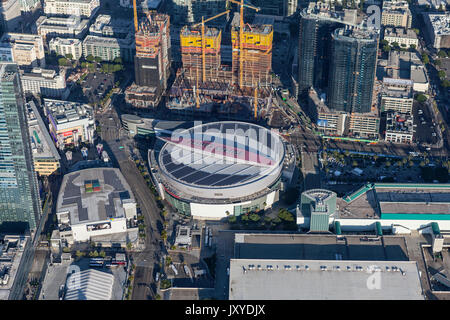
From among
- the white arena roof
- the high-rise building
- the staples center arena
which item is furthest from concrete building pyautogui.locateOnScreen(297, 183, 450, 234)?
the high-rise building

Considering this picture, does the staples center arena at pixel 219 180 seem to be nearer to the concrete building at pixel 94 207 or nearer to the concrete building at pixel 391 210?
the concrete building at pixel 94 207

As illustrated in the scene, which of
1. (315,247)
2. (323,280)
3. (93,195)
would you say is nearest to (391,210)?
(315,247)

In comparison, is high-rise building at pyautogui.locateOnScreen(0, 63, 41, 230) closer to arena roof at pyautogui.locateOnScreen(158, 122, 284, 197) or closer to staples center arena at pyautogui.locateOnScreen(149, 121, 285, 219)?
staples center arena at pyautogui.locateOnScreen(149, 121, 285, 219)

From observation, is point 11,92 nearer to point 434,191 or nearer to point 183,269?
point 183,269

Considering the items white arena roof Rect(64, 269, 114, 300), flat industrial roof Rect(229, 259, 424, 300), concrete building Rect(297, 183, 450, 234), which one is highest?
concrete building Rect(297, 183, 450, 234)

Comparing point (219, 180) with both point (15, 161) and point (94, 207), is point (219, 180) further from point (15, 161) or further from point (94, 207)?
point (15, 161)

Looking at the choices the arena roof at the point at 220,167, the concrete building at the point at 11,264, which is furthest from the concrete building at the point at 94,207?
the arena roof at the point at 220,167
